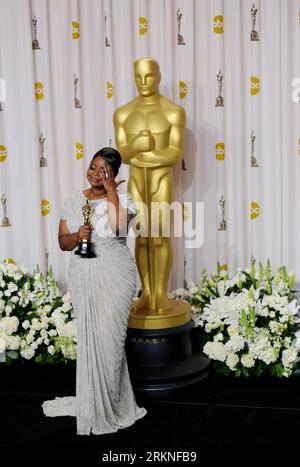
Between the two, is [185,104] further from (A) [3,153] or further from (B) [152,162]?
(A) [3,153]

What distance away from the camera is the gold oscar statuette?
266cm

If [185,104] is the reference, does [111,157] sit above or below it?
below

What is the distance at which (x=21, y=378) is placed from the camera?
142 inches

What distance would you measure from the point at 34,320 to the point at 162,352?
0.97m

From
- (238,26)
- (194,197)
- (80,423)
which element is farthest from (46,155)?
(80,423)

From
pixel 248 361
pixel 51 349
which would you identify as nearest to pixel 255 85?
pixel 248 361

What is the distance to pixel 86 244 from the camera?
2658mm

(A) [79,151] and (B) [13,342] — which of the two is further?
(A) [79,151]

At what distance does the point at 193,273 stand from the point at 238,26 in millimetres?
1785

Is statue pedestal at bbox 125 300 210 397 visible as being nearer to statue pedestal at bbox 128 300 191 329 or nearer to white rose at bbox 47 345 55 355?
statue pedestal at bbox 128 300 191 329

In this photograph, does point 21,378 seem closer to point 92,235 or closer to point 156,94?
point 92,235

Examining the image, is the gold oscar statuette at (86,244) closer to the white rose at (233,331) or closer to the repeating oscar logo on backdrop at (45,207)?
the white rose at (233,331)

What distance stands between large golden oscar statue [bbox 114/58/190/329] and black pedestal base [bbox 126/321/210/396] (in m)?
0.06

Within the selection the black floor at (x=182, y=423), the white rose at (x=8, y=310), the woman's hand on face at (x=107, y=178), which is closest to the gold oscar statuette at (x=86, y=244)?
the woman's hand on face at (x=107, y=178)
